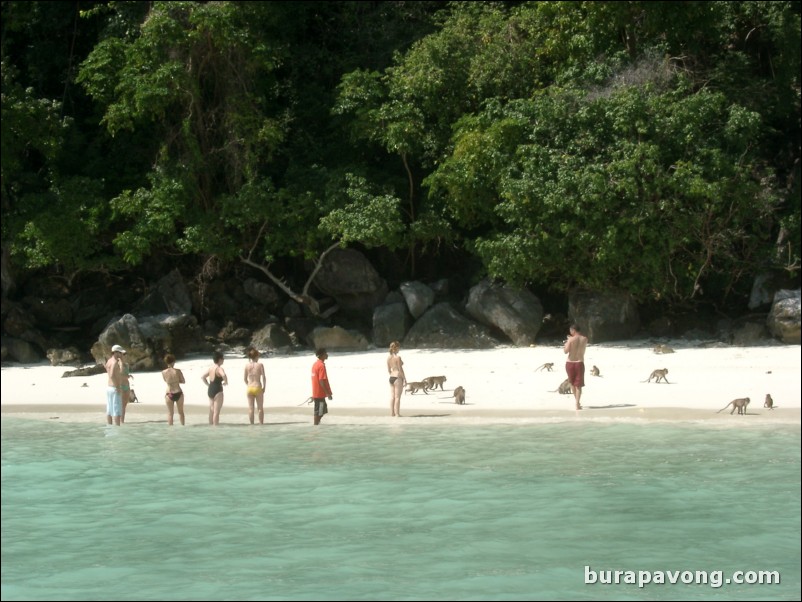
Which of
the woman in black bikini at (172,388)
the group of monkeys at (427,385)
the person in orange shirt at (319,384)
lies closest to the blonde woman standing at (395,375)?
the person in orange shirt at (319,384)

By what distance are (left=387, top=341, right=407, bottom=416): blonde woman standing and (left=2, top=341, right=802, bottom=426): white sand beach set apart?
245 millimetres

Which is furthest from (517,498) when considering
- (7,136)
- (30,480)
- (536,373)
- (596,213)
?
(7,136)

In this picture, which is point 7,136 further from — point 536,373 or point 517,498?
point 517,498

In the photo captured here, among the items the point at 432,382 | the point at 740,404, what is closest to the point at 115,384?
the point at 432,382

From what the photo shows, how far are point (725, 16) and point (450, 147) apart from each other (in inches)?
278

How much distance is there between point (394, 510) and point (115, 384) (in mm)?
5891

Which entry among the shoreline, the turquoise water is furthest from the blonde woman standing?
the turquoise water

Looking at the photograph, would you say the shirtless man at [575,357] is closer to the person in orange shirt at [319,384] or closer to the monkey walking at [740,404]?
the monkey walking at [740,404]

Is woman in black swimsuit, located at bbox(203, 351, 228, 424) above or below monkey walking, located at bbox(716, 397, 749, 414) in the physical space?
above

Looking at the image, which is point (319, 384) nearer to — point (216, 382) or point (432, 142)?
point (216, 382)

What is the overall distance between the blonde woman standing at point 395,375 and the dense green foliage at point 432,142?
714 centimetres

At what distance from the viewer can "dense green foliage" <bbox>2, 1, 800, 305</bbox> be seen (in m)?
23.2

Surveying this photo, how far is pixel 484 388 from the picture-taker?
19.6 m

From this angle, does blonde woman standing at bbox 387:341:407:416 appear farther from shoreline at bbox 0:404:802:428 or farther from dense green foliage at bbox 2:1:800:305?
dense green foliage at bbox 2:1:800:305
